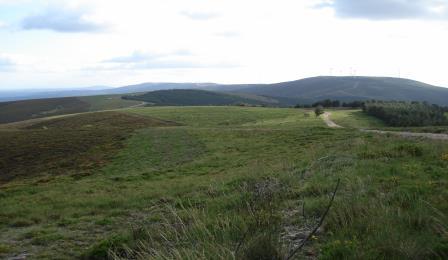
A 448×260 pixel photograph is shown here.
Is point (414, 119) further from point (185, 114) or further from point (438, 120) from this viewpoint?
point (185, 114)

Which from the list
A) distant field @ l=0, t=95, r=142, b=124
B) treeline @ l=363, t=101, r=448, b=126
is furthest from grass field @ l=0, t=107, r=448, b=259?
distant field @ l=0, t=95, r=142, b=124

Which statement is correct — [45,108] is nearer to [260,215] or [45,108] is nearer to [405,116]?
[405,116]

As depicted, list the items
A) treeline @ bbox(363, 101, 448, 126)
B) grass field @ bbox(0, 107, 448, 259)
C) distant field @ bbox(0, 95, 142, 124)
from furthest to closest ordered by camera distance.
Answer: distant field @ bbox(0, 95, 142, 124) < treeline @ bbox(363, 101, 448, 126) < grass field @ bbox(0, 107, 448, 259)

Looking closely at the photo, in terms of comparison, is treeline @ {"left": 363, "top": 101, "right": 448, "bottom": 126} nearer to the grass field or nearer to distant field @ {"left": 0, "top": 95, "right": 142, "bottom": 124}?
the grass field

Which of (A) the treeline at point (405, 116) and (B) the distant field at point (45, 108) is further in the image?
(B) the distant field at point (45, 108)

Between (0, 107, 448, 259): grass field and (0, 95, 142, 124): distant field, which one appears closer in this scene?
(0, 107, 448, 259): grass field

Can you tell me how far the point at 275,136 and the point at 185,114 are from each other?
5575 cm

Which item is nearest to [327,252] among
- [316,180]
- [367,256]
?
[367,256]

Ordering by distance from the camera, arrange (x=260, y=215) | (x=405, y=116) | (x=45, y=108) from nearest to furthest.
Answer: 1. (x=260, y=215)
2. (x=405, y=116)
3. (x=45, y=108)

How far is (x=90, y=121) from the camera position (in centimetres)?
9006

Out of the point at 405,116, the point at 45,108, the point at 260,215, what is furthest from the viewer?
the point at 45,108

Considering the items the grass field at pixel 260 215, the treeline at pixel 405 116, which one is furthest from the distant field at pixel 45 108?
the grass field at pixel 260 215

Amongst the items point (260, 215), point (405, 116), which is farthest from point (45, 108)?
point (260, 215)

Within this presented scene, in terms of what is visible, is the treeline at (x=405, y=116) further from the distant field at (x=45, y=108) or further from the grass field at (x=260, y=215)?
the distant field at (x=45, y=108)
